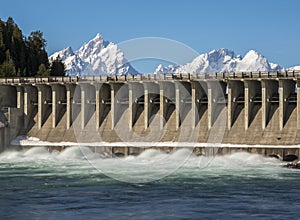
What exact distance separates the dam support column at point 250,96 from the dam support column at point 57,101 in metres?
27.7

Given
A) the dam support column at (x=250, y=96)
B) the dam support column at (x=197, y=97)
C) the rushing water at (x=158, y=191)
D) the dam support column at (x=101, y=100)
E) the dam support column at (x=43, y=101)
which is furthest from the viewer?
the dam support column at (x=43, y=101)

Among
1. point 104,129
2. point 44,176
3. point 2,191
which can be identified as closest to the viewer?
point 2,191

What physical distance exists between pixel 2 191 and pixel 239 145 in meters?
32.9

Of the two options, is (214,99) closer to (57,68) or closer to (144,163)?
(144,163)

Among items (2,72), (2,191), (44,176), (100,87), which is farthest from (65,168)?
(2,72)

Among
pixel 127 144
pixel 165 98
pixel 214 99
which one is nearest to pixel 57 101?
pixel 127 144

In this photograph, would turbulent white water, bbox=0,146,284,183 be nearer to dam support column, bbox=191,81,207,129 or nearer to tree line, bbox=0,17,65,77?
dam support column, bbox=191,81,207,129

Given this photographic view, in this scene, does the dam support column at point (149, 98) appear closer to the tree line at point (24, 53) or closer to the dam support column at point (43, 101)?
the dam support column at point (43, 101)

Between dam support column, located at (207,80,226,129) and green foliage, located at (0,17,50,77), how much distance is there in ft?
145

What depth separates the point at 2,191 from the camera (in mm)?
53125

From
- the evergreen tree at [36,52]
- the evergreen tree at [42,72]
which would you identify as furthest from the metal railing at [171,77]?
the evergreen tree at [36,52]

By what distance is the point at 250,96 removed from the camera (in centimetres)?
8300

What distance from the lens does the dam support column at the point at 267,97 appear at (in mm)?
80750

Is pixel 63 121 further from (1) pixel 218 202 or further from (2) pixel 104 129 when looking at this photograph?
(1) pixel 218 202
